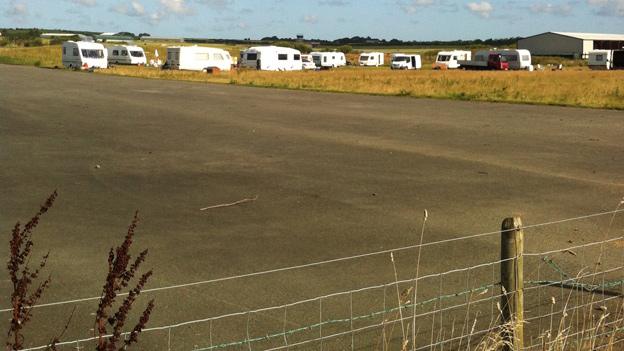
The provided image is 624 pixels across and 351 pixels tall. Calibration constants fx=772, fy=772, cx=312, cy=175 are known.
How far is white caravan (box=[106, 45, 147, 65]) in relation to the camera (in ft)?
231

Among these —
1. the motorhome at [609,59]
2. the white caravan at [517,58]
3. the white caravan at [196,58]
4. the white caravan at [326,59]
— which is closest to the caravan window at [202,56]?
the white caravan at [196,58]

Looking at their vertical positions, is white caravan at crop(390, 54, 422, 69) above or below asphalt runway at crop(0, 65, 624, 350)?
above

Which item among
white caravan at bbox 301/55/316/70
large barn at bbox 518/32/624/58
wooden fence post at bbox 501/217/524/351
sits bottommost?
wooden fence post at bbox 501/217/524/351

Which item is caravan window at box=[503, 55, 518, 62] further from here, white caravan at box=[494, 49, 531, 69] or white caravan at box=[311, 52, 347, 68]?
white caravan at box=[311, 52, 347, 68]

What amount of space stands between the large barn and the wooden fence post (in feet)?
346

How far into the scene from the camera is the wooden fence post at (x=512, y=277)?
4.11 metres

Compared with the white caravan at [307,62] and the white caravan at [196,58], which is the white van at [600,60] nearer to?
the white caravan at [307,62]

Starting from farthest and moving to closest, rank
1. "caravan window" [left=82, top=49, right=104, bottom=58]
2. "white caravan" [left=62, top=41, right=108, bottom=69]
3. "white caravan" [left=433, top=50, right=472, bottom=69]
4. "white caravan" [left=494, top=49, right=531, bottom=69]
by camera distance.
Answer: "white caravan" [left=433, top=50, right=472, bottom=69]
"white caravan" [left=494, top=49, right=531, bottom=69]
"caravan window" [left=82, top=49, right=104, bottom=58]
"white caravan" [left=62, top=41, right=108, bottom=69]

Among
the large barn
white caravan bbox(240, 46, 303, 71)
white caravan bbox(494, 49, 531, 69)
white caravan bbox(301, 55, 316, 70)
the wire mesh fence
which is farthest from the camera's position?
the large barn

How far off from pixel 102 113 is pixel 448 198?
1588 centimetres

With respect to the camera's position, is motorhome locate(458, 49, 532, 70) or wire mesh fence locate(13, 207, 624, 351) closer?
wire mesh fence locate(13, 207, 624, 351)

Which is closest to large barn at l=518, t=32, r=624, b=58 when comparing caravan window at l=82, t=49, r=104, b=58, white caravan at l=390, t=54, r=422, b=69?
white caravan at l=390, t=54, r=422, b=69

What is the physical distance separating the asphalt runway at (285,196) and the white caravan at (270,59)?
1758 inches

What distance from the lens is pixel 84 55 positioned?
60.6 metres
